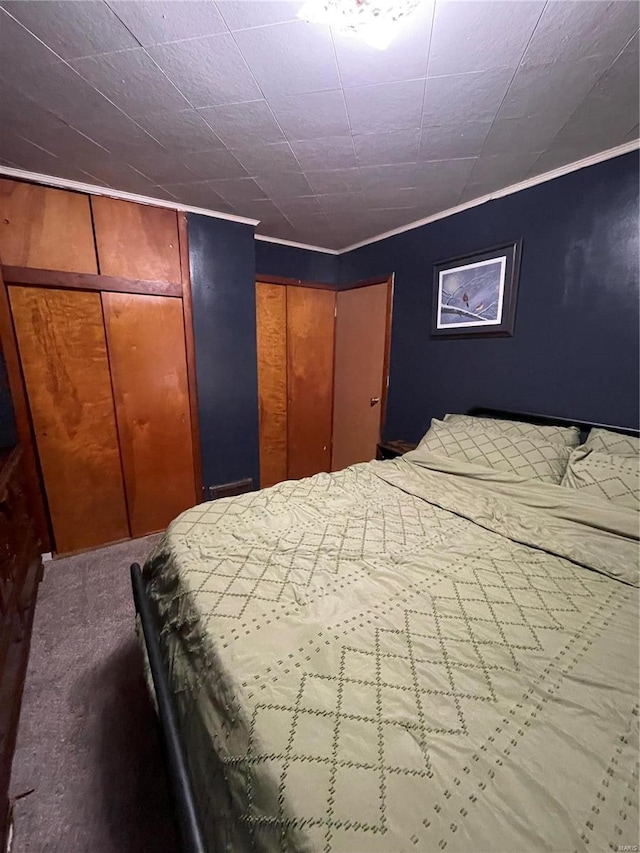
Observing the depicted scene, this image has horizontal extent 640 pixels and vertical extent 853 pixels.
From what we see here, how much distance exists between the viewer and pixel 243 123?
1546 millimetres

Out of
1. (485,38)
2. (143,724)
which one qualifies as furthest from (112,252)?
(143,724)

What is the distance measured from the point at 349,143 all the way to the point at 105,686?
279 centimetres

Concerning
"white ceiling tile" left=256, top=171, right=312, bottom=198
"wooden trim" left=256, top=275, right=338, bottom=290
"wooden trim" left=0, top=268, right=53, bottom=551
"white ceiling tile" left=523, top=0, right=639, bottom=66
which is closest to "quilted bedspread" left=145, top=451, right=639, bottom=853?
"wooden trim" left=0, top=268, right=53, bottom=551

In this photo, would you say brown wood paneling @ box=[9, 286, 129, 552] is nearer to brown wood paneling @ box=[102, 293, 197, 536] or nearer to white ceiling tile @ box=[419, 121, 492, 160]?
brown wood paneling @ box=[102, 293, 197, 536]

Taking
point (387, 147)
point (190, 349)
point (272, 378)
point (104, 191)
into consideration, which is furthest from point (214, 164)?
point (272, 378)

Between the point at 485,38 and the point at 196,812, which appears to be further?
the point at 485,38

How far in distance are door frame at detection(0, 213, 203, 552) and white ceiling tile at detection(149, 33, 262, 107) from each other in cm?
122

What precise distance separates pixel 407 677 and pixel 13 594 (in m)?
1.72

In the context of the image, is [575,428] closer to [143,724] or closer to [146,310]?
[143,724]

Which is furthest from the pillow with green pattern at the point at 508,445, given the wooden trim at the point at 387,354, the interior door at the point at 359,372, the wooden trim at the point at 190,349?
the wooden trim at the point at 190,349

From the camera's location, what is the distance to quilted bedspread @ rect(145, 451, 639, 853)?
557 millimetres

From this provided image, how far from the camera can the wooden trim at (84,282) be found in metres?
2.02

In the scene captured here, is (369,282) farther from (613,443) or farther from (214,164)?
(613,443)

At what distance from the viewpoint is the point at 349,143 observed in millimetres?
1694
